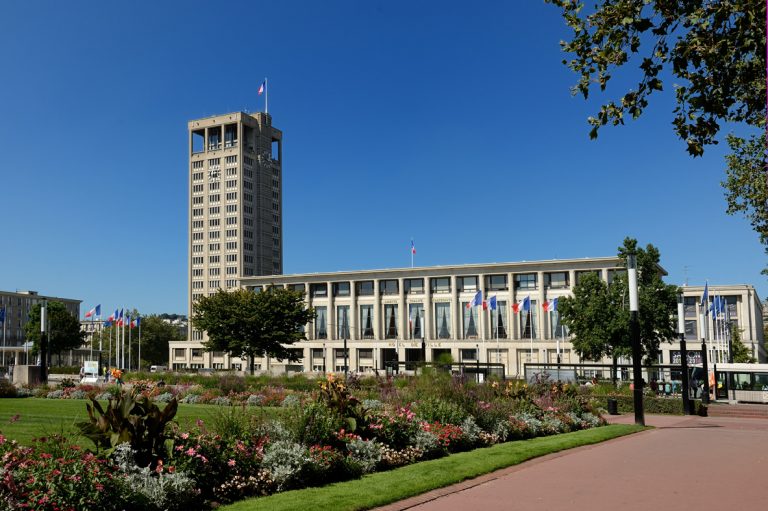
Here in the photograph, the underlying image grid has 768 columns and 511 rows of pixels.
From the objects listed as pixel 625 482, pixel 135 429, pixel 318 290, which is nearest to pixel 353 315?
pixel 318 290

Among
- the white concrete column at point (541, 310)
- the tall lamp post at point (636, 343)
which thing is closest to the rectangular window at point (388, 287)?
the white concrete column at point (541, 310)

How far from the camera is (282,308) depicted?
256 feet

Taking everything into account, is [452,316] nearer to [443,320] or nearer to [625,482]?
[443,320]

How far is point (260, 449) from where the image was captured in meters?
11.3

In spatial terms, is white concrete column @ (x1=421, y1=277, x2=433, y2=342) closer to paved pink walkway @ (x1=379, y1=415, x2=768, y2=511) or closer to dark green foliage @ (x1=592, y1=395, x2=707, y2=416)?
dark green foliage @ (x1=592, y1=395, x2=707, y2=416)

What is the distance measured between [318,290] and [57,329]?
40.3 metres

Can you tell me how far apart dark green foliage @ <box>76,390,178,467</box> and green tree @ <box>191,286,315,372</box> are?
67.0 meters

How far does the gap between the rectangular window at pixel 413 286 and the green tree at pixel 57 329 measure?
52.4 metres

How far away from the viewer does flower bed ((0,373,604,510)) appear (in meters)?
8.27

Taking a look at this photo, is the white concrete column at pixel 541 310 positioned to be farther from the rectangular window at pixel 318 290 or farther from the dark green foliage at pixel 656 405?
the dark green foliage at pixel 656 405

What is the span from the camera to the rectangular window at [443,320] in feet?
331

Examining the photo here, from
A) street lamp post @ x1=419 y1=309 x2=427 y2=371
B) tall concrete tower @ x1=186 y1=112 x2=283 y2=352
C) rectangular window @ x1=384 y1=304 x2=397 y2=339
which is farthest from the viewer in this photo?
tall concrete tower @ x1=186 y1=112 x2=283 y2=352

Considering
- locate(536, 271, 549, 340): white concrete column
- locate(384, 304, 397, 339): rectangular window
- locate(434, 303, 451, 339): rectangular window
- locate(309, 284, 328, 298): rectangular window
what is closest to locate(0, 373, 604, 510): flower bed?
A: locate(536, 271, 549, 340): white concrete column

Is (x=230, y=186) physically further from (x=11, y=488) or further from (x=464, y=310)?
(x=11, y=488)
